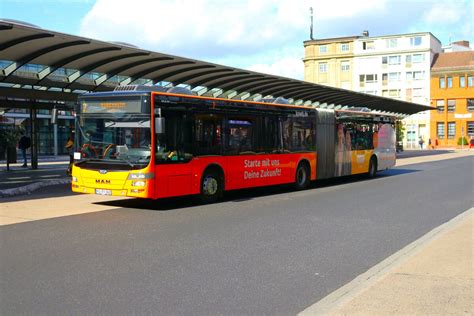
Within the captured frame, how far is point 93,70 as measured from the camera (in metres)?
18.5

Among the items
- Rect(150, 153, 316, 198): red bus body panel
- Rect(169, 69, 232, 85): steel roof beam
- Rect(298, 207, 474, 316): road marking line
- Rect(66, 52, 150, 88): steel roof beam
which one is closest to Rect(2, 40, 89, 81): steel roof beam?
Rect(66, 52, 150, 88): steel roof beam

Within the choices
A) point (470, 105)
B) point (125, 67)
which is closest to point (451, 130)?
point (470, 105)

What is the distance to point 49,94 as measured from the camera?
1733 cm

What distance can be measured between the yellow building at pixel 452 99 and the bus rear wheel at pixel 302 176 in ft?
230

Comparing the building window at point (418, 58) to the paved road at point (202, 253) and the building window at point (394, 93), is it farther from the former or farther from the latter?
the paved road at point (202, 253)

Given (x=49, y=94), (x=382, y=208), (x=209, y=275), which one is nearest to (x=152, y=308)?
(x=209, y=275)

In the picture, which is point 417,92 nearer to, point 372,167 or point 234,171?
point 372,167

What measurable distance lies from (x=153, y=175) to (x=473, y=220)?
6501mm

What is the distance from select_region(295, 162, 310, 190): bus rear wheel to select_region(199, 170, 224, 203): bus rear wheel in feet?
13.1

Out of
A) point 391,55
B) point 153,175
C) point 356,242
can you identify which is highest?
point 391,55

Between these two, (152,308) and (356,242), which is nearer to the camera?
(152,308)

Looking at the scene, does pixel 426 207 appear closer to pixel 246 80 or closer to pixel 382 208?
pixel 382 208

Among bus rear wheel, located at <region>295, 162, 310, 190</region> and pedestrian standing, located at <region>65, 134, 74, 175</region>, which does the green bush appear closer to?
bus rear wheel, located at <region>295, 162, 310, 190</region>

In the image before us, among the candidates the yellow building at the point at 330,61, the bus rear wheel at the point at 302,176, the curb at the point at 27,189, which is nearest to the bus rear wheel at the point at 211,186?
the bus rear wheel at the point at 302,176
